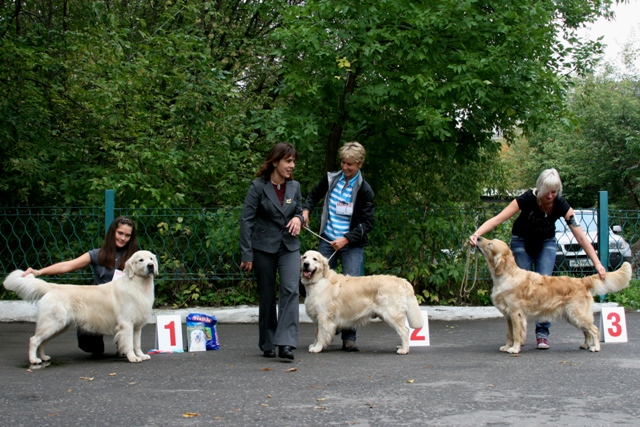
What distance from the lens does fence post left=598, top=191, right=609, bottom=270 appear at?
411 inches

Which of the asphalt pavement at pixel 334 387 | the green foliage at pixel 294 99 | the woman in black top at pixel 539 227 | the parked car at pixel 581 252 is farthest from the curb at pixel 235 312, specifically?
the woman in black top at pixel 539 227

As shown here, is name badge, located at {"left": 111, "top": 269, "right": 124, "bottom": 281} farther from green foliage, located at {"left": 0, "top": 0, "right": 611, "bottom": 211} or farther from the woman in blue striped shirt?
green foliage, located at {"left": 0, "top": 0, "right": 611, "bottom": 211}

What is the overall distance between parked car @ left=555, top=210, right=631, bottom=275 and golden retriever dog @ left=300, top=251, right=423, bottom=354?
14.5 feet

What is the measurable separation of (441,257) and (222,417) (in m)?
6.34

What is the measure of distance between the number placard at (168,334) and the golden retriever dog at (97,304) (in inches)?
21.8

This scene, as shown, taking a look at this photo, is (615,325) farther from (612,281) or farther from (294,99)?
(294,99)

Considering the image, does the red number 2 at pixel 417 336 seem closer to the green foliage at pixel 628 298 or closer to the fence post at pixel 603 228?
the fence post at pixel 603 228

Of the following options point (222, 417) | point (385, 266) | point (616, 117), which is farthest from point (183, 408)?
point (616, 117)

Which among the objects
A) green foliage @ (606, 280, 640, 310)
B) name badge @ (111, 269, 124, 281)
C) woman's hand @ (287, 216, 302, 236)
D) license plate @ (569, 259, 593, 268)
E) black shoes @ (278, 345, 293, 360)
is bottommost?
black shoes @ (278, 345, 293, 360)

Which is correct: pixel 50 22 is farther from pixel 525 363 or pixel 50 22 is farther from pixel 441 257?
pixel 525 363

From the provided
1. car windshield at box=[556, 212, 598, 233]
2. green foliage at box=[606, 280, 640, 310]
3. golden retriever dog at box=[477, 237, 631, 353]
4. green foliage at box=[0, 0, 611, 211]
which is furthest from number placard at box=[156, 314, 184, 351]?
green foliage at box=[606, 280, 640, 310]

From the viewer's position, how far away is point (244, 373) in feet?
19.8

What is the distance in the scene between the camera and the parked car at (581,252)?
35.1 ft

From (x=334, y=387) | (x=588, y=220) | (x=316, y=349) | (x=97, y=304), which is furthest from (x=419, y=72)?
(x=334, y=387)
